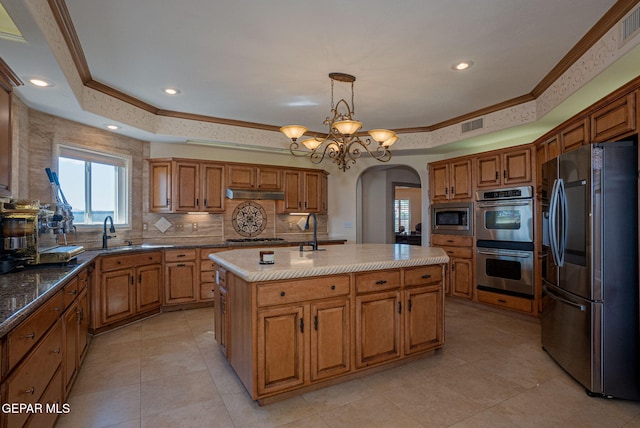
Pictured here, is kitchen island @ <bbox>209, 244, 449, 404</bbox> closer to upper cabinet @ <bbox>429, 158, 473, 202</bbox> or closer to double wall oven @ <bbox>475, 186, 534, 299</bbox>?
double wall oven @ <bbox>475, 186, 534, 299</bbox>

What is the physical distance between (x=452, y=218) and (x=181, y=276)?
4.02 meters

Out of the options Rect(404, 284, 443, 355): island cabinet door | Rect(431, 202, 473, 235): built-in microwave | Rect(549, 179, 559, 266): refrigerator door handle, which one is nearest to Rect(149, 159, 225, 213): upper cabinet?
Rect(404, 284, 443, 355): island cabinet door

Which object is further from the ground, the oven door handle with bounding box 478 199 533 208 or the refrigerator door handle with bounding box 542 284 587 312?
the oven door handle with bounding box 478 199 533 208

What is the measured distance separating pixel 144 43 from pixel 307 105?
6.64 feet

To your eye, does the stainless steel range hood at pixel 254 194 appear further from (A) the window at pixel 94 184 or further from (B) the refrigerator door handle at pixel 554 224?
(B) the refrigerator door handle at pixel 554 224

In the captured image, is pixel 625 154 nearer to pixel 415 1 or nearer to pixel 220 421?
pixel 415 1

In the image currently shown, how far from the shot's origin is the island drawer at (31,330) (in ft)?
4.30

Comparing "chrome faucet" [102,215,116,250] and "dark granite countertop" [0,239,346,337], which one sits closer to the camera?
"dark granite countertop" [0,239,346,337]

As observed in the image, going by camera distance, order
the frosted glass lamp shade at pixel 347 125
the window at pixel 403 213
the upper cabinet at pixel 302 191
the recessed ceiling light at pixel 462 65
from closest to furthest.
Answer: the frosted glass lamp shade at pixel 347 125 → the recessed ceiling light at pixel 462 65 → the upper cabinet at pixel 302 191 → the window at pixel 403 213

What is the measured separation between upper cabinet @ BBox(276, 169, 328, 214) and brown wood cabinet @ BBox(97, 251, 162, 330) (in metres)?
2.17

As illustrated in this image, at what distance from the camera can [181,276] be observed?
4.57m

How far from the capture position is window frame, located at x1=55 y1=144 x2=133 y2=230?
3973mm

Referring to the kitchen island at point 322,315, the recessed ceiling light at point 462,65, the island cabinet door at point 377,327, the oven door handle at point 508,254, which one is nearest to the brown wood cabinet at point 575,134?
the recessed ceiling light at point 462,65

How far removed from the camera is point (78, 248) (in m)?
2.86
